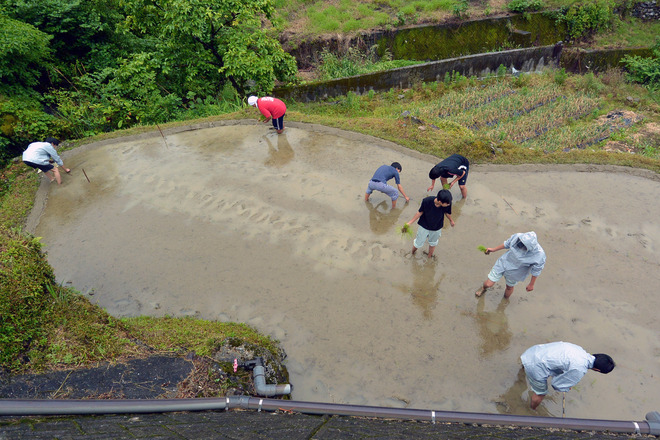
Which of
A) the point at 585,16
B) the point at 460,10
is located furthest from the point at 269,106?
the point at 585,16

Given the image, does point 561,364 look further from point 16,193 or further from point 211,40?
point 211,40

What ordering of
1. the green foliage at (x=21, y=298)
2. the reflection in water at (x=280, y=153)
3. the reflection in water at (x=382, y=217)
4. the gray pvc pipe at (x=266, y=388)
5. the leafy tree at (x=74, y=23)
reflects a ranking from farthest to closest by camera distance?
1. the leafy tree at (x=74, y=23)
2. the reflection in water at (x=280, y=153)
3. the reflection in water at (x=382, y=217)
4. the gray pvc pipe at (x=266, y=388)
5. the green foliage at (x=21, y=298)

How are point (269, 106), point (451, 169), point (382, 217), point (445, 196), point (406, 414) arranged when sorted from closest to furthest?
point (406, 414) → point (445, 196) → point (451, 169) → point (382, 217) → point (269, 106)

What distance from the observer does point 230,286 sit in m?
5.87

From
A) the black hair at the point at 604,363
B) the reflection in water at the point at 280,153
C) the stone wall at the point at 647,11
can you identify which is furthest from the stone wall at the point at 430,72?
the black hair at the point at 604,363

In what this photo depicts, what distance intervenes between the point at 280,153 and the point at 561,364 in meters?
6.93

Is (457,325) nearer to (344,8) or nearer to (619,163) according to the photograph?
(619,163)

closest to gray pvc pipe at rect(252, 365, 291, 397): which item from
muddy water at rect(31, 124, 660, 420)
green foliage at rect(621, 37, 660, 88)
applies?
muddy water at rect(31, 124, 660, 420)

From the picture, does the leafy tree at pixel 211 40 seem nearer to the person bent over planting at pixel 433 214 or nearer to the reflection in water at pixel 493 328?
the person bent over planting at pixel 433 214

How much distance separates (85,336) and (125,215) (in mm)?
3571

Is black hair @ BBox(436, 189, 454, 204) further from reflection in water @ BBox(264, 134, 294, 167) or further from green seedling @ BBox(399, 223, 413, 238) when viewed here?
reflection in water @ BBox(264, 134, 294, 167)

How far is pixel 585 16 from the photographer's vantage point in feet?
55.6

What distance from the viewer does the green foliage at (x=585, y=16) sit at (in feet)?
55.5

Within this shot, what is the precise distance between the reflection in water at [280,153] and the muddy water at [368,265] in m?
0.05
